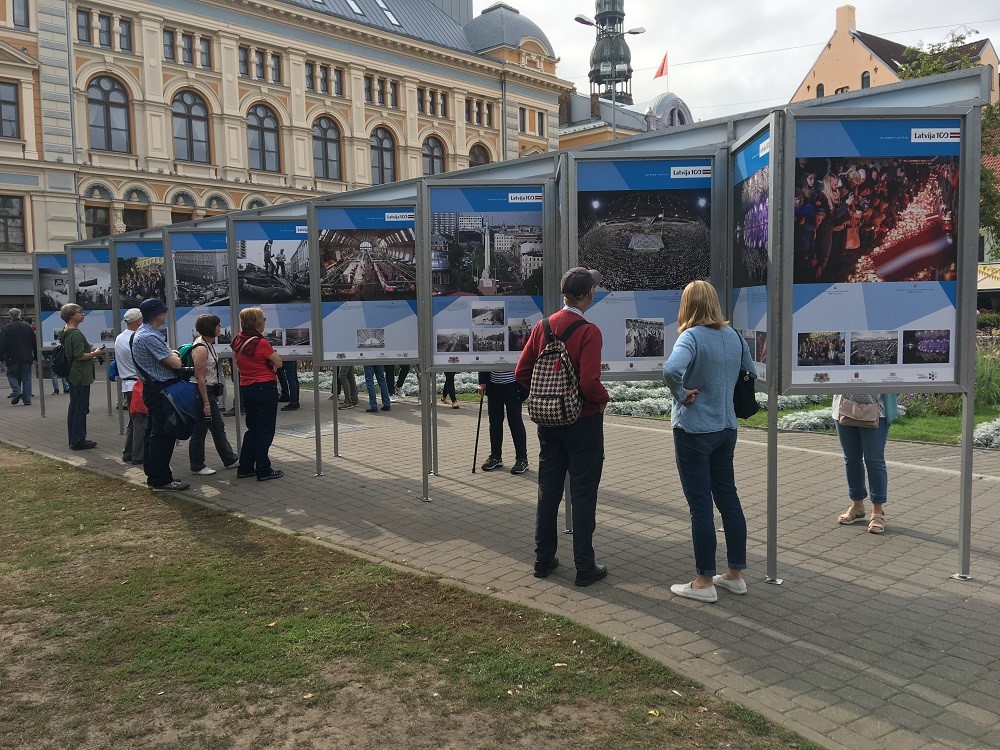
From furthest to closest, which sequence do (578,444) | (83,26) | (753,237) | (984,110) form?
(83,26) → (984,110) → (753,237) → (578,444)

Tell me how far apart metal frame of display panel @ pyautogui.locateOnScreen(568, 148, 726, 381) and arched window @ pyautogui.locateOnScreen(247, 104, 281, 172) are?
39.3 meters

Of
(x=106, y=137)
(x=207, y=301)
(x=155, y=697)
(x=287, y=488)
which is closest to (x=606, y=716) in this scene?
(x=155, y=697)

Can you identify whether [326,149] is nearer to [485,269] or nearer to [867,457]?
[485,269]

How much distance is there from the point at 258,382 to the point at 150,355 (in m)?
1.05

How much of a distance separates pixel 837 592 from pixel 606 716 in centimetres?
219

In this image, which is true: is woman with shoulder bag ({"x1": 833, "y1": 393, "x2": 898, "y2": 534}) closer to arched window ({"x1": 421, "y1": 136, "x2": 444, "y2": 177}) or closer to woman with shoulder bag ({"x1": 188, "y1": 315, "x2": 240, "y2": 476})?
woman with shoulder bag ({"x1": 188, "y1": 315, "x2": 240, "y2": 476})

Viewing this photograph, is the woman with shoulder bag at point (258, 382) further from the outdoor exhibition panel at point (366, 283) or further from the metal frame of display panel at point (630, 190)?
the metal frame of display panel at point (630, 190)

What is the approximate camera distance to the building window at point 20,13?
3409 centimetres

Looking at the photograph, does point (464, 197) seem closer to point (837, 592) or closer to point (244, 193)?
point (837, 592)

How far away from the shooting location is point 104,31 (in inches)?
1457

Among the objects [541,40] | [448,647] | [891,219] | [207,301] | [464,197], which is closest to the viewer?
[448,647]

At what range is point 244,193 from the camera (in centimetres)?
4200

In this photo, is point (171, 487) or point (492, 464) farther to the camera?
point (492, 464)

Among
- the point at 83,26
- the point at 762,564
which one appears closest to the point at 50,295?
the point at 762,564
